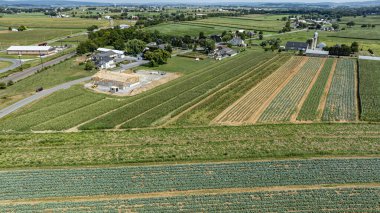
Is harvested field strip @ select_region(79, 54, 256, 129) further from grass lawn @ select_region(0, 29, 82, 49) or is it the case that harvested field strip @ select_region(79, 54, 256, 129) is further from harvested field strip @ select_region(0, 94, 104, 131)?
grass lawn @ select_region(0, 29, 82, 49)

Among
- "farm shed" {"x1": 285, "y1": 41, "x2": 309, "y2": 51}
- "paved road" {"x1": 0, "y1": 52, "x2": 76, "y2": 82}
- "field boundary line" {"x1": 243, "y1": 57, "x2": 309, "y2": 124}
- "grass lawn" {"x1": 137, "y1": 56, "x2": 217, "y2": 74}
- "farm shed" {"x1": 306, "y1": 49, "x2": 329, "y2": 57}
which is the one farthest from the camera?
"farm shed" {"x1": 285, "y1": 41, "x2": 309, "y2": 51}

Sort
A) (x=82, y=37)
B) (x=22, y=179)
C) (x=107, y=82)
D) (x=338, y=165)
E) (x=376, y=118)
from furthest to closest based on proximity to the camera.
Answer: (x=82, y=37)
(x=107, y=82)
(x=376, y=118)
(x=338, y=165)
(x=22, y=179)

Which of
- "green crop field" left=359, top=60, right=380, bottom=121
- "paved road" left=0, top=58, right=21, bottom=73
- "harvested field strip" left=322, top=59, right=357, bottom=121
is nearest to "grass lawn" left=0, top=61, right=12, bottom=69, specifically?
"paved road" left=0, top=58, right=21, bottom=73

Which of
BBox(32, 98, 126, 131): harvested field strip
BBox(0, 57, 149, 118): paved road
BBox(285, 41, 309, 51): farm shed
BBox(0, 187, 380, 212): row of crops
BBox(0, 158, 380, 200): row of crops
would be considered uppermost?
BBox(285, 41, 309, 51): farm shed

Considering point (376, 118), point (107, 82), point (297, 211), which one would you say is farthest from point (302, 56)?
point (297, 211)

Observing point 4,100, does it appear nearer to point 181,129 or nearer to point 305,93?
point 181,129

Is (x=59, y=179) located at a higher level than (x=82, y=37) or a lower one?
lower

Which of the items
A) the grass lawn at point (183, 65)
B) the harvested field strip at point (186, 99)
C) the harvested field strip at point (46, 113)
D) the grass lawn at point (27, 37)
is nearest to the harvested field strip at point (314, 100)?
the harvested field strip at point (186, 99)
